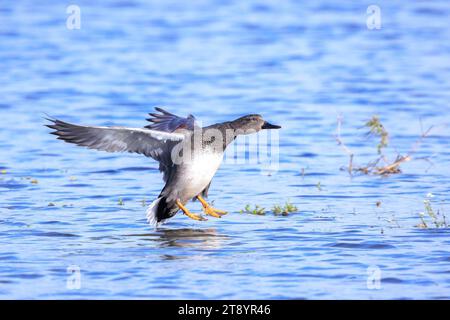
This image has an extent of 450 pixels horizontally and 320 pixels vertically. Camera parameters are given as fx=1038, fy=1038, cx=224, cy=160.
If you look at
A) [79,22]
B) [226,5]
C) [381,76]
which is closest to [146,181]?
[381,76]

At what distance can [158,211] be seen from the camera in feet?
35.1

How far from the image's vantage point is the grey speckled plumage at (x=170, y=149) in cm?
1034

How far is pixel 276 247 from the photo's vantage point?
994 cm

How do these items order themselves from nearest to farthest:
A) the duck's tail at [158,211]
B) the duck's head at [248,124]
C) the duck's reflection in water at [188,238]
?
the duck's reflection in water at [188,238] → the duck's tail at [158,211] → the duck's head at [248,124]

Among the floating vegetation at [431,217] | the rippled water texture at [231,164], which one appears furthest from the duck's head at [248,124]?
the floating vegetation at [431,217]

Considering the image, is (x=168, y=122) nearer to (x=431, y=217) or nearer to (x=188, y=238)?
(x=188, y=238)

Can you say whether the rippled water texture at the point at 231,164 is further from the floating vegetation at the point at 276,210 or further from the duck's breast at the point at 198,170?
the duck's breast at the point at 198,170

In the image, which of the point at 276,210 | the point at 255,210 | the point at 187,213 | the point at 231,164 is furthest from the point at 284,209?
the point at 231,164

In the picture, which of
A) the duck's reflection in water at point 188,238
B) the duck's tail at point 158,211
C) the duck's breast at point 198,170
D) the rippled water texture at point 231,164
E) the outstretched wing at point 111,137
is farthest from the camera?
the duck's tail at point 158,211

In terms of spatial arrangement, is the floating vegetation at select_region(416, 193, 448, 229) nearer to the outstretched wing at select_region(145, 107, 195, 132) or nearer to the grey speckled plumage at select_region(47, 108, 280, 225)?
the grey speckled plumage at select_region(47, 108, 280, 225)

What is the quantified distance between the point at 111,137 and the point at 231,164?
13.7 feet

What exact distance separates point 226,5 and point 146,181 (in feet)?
67.2

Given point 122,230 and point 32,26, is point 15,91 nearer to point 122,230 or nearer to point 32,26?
point 32,26
